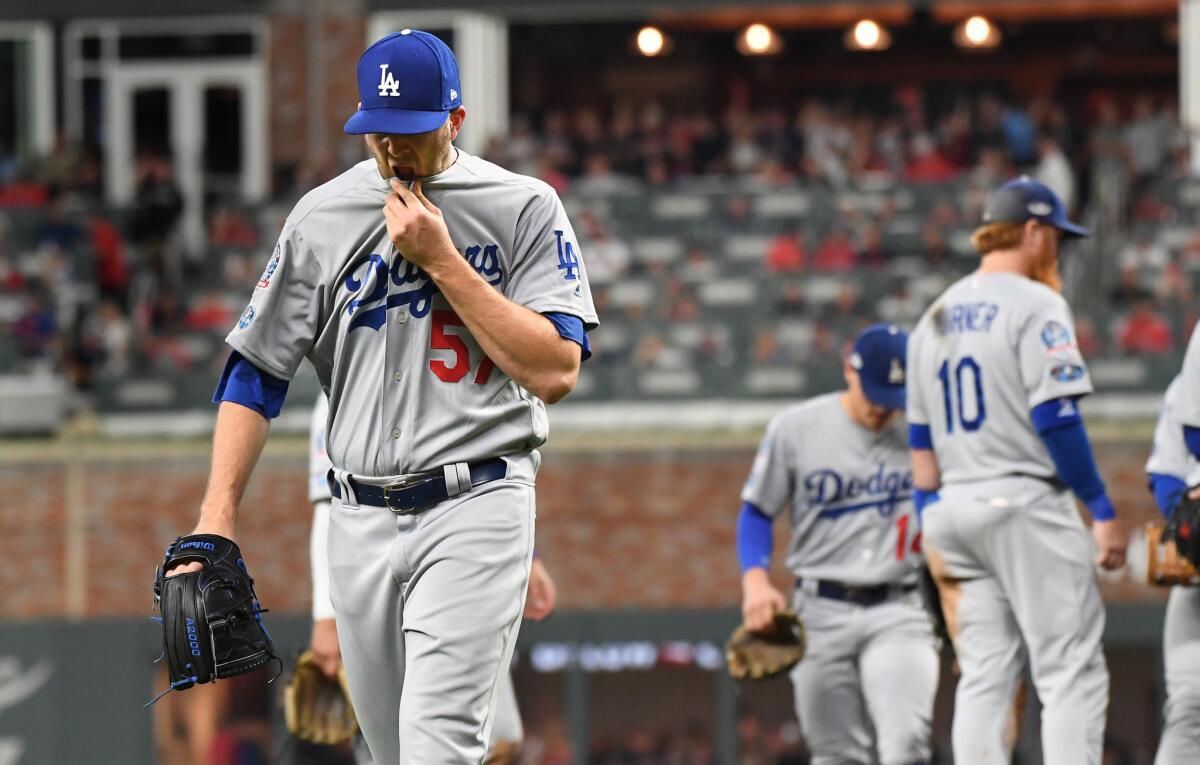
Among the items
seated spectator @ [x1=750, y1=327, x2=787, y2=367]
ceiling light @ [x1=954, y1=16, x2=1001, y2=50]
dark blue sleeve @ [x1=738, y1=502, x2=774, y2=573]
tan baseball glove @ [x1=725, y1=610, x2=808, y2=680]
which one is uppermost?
ceiling light @ [x1=954, y1=16, x2=1001, y2=50]

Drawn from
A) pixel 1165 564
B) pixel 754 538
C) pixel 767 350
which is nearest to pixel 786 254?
pixel 767 350

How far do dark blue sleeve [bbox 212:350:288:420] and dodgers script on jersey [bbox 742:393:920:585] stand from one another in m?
2.61

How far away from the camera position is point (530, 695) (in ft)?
38.3

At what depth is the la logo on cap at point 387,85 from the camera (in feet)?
11.5

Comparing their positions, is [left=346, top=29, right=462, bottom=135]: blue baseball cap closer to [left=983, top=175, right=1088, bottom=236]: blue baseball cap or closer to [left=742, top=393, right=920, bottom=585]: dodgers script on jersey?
[left=983, top=175, right=1088, bottom=236]: blue baseball cap

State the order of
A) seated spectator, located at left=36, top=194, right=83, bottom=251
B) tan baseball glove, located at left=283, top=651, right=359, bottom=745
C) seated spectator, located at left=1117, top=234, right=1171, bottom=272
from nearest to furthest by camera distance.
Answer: tan baseball glove, located at left=283, top=651, right=359, bottom=745, seated spectator, located at left=1117, top=234, right=1171, bottom=272, seated spectator, located at left=36, top=194, right=83, bottom=251

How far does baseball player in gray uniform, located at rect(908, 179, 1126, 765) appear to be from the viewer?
5070mm

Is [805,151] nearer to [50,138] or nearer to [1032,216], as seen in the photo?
[50,138]

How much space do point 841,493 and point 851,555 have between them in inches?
8.0

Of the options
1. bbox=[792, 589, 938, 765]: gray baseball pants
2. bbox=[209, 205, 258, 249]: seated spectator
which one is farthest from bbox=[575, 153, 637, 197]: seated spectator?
bbox=[792, 589, 938, 765]: gray baseball pants

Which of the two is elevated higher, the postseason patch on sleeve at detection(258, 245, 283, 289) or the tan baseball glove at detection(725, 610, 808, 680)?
the postseason patch on sleeve at detection(258, 245, 283, 289)

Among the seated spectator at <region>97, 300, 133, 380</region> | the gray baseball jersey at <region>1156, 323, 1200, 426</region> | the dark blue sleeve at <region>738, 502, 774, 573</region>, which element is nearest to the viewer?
the gray baseball jersey at <region>1156, 323, 1200, 426</region>

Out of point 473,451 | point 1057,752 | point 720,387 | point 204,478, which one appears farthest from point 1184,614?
point 204,478

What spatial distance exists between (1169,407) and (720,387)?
371 inches
